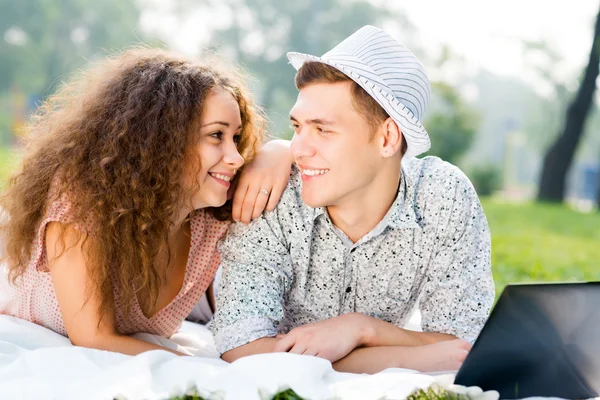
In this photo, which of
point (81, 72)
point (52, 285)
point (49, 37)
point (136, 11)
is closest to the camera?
point (52, 285)

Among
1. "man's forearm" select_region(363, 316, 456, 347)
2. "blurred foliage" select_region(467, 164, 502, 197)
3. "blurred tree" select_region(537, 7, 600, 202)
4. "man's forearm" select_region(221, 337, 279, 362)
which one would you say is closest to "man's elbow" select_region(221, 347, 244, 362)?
"man's forearm" select_region(221, 337, 279, 362)

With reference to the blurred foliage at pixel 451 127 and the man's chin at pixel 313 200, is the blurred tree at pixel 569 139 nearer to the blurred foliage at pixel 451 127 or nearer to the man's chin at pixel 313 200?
the blurred foliage at pixel 451 127

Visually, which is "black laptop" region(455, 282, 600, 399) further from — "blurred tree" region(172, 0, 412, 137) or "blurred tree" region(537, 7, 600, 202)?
"blurred tree" region(172, 0, 412, 137)

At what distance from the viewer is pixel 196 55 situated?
3320 millimetres

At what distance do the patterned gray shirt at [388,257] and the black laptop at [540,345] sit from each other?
0.69 m

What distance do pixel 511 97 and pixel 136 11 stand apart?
117 feet

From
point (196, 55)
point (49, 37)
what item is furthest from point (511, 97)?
point (196, 55)

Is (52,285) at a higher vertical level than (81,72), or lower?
lower

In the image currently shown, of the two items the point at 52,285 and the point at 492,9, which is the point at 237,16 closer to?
the point at 492,9

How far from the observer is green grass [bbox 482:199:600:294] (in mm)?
6793

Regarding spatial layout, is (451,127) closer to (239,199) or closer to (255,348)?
(239,199)

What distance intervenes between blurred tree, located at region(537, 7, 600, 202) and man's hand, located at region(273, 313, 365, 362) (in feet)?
43.6

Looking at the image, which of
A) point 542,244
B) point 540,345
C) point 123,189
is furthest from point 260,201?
point 542,244

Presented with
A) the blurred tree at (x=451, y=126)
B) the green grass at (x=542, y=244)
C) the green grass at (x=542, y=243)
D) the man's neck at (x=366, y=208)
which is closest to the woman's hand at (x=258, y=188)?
the man's neck at (x=366, y=208)
